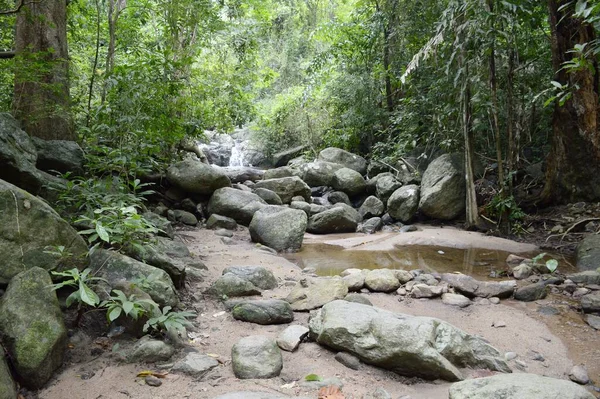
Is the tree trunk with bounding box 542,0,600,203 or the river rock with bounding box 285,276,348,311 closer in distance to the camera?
the river rock with bounding box 285,276,348,311

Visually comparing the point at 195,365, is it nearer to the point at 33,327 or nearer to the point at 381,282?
the point at 33,327

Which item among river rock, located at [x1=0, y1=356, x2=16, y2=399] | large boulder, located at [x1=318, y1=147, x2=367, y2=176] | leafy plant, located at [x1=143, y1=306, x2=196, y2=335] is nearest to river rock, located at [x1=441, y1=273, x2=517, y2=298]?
leafy plant, located at [x1=143, y1=306, x2=196, y2=335]

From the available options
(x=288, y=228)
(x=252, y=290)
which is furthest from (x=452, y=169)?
(x=252, y=290)

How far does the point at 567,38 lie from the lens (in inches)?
257

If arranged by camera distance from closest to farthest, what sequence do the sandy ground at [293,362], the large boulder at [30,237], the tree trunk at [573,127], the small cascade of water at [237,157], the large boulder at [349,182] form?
the sandy ground at [293,362] → the large boulder at [30,237] → the tree trunk at [573,127] → the large boulder at [349,182] → the small cascade of water at [237,157]

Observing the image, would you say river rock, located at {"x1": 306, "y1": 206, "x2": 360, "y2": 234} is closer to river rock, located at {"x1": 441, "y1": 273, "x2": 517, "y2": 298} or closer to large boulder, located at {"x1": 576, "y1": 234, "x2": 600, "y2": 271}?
river rock, located at {"x1": 441, "y1": 273, "x2": 517, "y2": 298}

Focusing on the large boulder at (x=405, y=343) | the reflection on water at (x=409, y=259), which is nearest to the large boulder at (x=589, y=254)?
the reflection on water at (x=409, y=259)

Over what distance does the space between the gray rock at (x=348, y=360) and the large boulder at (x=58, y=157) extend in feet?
12.3

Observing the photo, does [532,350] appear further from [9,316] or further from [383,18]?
[383,18]

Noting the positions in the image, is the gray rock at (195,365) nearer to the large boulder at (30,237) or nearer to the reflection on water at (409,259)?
the large boulder at (30,237)

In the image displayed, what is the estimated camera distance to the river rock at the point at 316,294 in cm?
370

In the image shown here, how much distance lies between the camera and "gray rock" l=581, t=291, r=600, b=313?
152 inches

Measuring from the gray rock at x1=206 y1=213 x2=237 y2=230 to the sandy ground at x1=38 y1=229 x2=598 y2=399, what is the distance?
2.64 metres

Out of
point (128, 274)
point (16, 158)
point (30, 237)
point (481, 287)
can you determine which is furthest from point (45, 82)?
point (481, 287)
